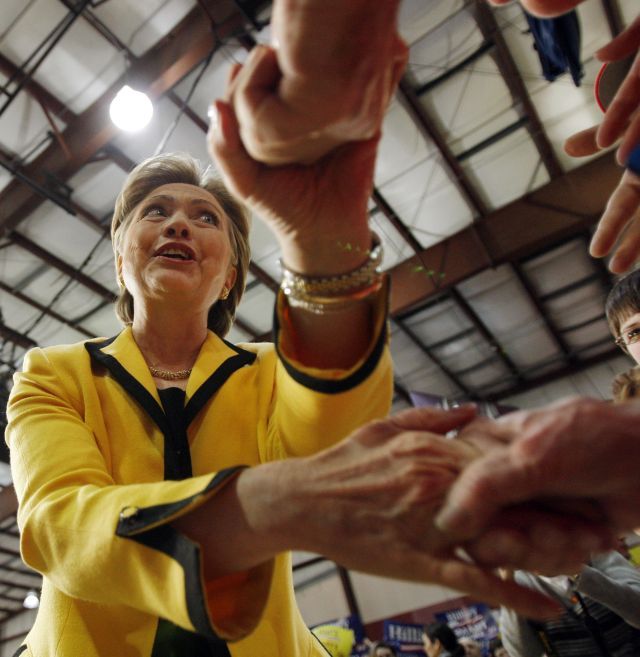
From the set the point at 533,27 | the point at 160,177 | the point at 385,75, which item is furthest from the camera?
the point at 533,27

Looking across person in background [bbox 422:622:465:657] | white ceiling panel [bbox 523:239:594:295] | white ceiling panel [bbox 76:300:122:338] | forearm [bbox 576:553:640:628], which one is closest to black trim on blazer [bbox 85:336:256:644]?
forearm [bbox 576:553:640:628]

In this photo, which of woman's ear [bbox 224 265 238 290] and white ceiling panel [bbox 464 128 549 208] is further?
white ceiling panel [bbox 464 128 549 208]

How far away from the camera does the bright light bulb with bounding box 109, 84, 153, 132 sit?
427 centimetres

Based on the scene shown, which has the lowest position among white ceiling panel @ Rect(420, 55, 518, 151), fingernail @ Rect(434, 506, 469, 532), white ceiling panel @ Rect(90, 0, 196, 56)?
fingernail @ Rect(434, 506, 469, 532)

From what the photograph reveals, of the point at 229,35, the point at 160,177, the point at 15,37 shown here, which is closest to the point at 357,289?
the point at 160,177

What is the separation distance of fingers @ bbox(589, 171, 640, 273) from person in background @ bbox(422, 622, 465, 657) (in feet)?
11.7

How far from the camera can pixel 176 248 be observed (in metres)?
1.08

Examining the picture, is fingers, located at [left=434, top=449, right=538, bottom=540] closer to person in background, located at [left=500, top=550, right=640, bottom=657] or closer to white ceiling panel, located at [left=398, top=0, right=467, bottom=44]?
person in background, located at [left=500, top=550, right=640, bottom=657]

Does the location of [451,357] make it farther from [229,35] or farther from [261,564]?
[261,564]

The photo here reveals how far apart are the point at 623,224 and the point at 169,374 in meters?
1.01

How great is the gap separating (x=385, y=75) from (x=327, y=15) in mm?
105

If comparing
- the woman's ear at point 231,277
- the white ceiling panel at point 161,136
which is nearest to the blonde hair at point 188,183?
the woman's ear at point 231,277

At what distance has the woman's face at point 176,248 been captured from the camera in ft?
3.43

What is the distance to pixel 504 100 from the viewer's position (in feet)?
17.9
